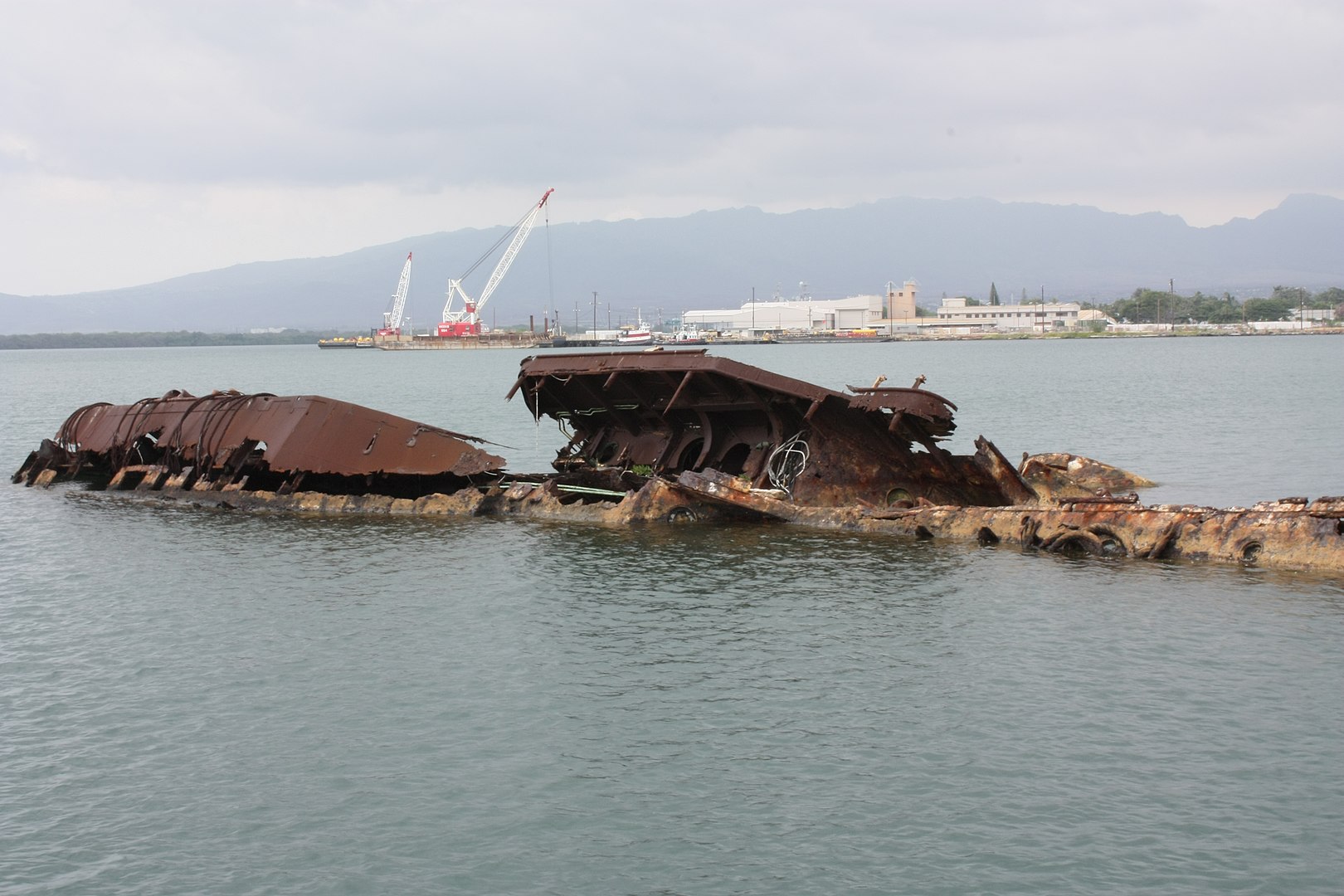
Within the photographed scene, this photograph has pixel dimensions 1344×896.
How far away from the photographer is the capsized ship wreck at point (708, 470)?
18.1 m

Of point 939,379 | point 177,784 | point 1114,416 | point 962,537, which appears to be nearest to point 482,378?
point 939,379

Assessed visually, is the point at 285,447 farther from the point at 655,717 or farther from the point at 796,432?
the point at 655,717

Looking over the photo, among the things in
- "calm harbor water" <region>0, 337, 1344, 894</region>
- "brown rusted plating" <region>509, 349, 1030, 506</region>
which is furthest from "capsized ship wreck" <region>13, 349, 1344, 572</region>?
"calm harbor water" <region>0, 337, 1344, 894</region>

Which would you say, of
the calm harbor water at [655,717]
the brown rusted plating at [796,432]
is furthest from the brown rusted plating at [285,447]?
the brown rusted plating at [796,432]

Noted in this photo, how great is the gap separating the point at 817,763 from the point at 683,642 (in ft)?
12.9

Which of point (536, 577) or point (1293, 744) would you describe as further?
point (536, 577)

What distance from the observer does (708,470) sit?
2125cm

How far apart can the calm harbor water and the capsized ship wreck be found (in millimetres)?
672

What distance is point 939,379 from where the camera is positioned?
322ft

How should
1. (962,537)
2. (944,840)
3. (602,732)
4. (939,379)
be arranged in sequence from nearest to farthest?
(944,840)
(602,732)
(962,537)
(939,379)

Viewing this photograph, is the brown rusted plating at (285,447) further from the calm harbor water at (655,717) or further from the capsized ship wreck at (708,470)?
the calm harbor water at (655,717)

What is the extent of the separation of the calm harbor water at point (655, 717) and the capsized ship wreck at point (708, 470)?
2.21 feet

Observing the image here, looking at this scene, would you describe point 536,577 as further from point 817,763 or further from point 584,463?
point 817,763

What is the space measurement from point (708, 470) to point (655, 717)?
9.69 meters
